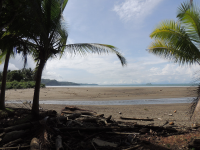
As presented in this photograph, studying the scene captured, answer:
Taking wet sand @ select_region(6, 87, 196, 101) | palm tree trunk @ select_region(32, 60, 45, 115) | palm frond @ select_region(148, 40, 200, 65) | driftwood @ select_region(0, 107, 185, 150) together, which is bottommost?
wet sand @ select_region(6, 87, 196, 101)

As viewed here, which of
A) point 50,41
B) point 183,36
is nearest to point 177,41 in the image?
point 183,36

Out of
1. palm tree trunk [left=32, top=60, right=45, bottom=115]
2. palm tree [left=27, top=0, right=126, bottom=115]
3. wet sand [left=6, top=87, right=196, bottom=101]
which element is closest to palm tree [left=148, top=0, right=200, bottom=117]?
palm tree [left=27, top=0, right=126, bottom=115]

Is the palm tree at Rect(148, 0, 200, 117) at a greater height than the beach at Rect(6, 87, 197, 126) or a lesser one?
greater

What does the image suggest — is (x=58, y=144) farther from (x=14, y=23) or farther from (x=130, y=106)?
(x=130, y=106)

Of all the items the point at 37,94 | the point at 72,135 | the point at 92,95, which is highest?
the point at 37,94

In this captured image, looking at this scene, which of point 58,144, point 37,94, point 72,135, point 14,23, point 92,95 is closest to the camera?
point 58,144

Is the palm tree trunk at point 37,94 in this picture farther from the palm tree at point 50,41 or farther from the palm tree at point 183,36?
the palm tree at point 183,36

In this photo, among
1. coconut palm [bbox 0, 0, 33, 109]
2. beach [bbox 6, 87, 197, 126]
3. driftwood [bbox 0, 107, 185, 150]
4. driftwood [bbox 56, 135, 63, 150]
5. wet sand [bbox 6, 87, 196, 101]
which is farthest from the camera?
wet sand [bbox 6, 87, 196, 101]

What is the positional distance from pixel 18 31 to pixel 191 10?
834 centimetres

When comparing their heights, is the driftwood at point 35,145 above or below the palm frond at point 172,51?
below

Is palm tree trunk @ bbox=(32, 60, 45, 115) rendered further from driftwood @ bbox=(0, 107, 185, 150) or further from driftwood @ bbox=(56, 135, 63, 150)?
driftwood @ bbox=(56, 135, 63, 150)

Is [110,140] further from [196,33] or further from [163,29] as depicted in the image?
[196,33]

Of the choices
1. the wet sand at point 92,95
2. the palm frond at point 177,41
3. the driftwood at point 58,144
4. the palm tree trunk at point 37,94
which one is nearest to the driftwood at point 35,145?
the driftwood at point 58,144

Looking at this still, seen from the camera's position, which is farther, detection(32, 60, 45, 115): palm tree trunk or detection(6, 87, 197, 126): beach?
detection(6, 87, 197, 126): beach
